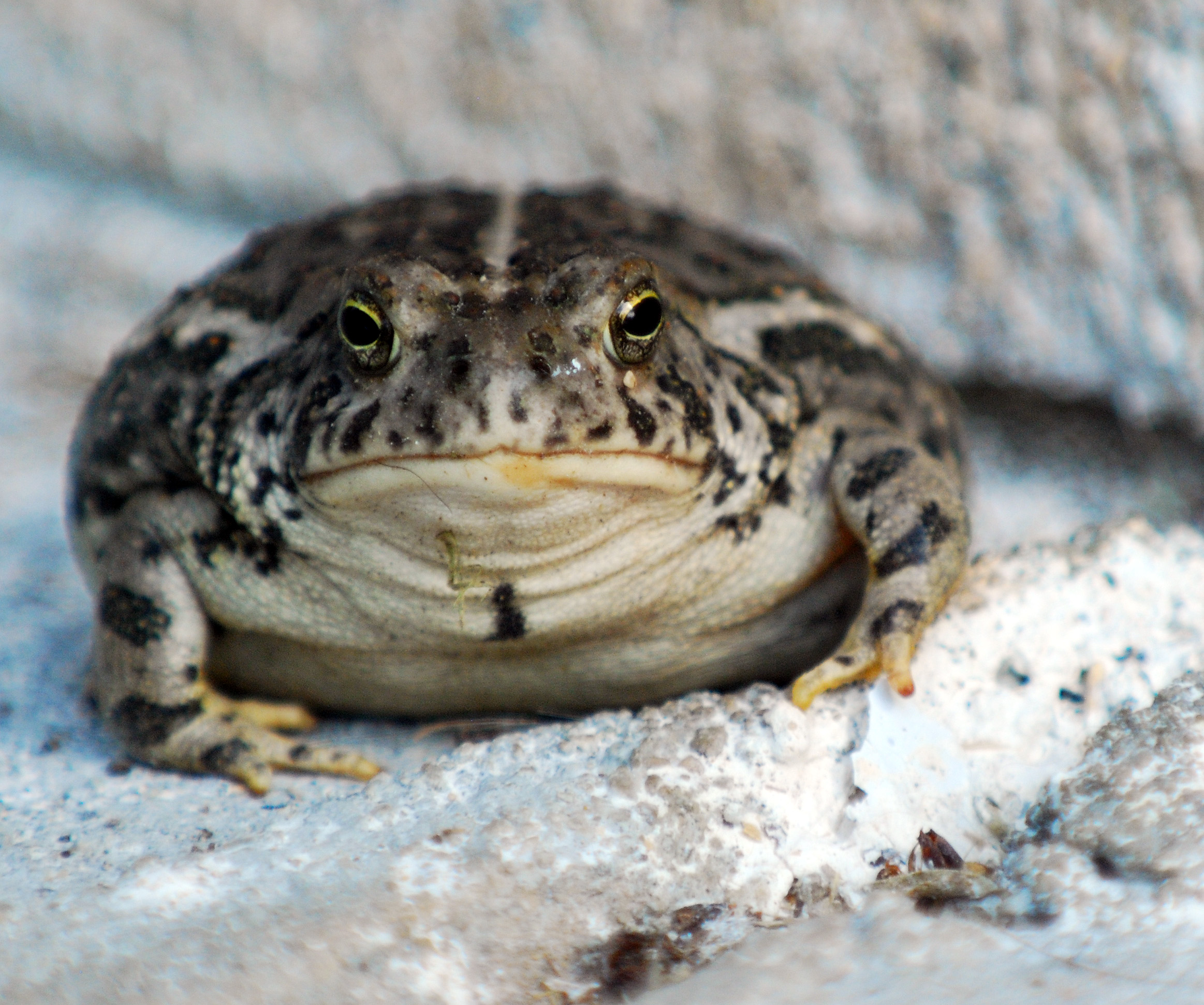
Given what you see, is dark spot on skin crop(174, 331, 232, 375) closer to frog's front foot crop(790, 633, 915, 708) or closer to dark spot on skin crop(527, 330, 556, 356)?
dark spot on skin crop(527, 330, 556, 356)

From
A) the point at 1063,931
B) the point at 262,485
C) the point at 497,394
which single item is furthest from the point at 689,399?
the point at 1063,931

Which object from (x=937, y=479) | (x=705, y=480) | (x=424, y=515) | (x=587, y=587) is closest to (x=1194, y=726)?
(x=937, y=479)

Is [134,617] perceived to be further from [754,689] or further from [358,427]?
[754,689]

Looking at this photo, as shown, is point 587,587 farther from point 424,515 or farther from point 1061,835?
point 1061,835

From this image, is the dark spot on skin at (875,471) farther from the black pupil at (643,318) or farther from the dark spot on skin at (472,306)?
the dark spot on skin at (472,306)

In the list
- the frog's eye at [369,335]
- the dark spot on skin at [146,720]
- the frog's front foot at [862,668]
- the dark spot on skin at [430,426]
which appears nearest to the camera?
the dark spot on skin at [430,426]

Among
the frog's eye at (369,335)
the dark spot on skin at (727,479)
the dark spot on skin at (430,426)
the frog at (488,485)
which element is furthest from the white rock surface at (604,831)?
the frog's eye at (369,335)

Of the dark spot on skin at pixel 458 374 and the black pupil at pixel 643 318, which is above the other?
the black pupil at pixel 643 318
